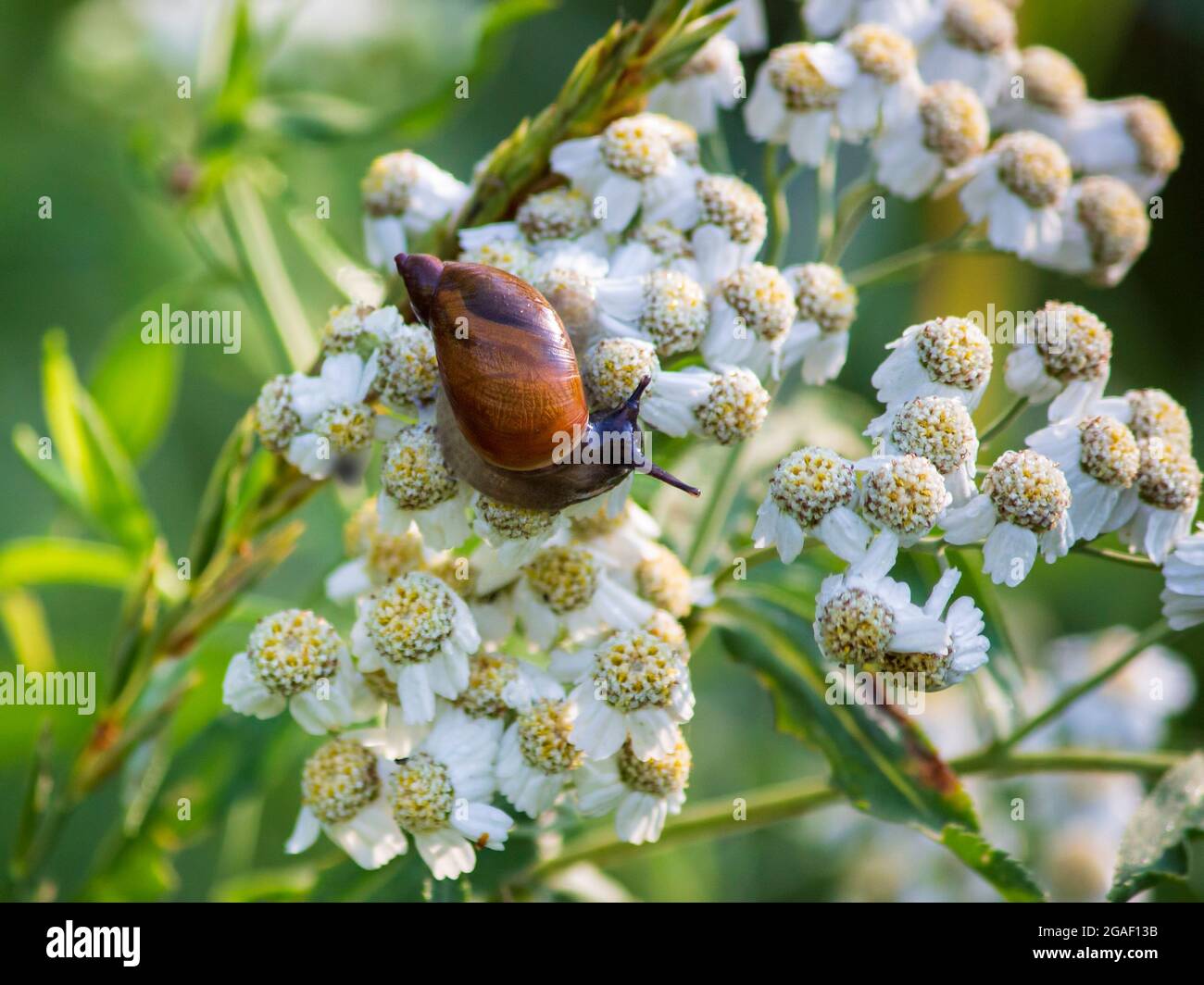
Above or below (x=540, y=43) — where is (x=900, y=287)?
below

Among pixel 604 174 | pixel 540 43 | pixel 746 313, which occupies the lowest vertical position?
pixel 746 313

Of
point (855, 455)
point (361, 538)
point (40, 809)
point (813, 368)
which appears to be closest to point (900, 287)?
point (855, 455)

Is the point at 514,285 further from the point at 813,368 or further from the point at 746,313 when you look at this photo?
the point at 813,368

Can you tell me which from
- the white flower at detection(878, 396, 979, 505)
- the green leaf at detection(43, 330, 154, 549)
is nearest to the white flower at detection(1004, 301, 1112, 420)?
the white flower at detection(878, 396, 979, 505)

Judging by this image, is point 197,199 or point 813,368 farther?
point 197,199

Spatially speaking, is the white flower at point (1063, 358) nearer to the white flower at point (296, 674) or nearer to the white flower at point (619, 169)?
the white flower at point (619, 169)

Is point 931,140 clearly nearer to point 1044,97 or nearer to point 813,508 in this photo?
point 1044,97

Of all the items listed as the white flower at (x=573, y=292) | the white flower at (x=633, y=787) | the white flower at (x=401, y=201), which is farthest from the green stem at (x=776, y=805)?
the white flower at (x=401, y=201)

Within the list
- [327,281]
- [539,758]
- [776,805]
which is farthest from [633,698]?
[327,281]

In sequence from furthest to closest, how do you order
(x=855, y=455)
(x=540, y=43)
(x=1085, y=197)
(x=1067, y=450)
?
(x=540, y=43) → (x=855, y=455) → (x=1085, y=197) → (x=1067, y=450)
